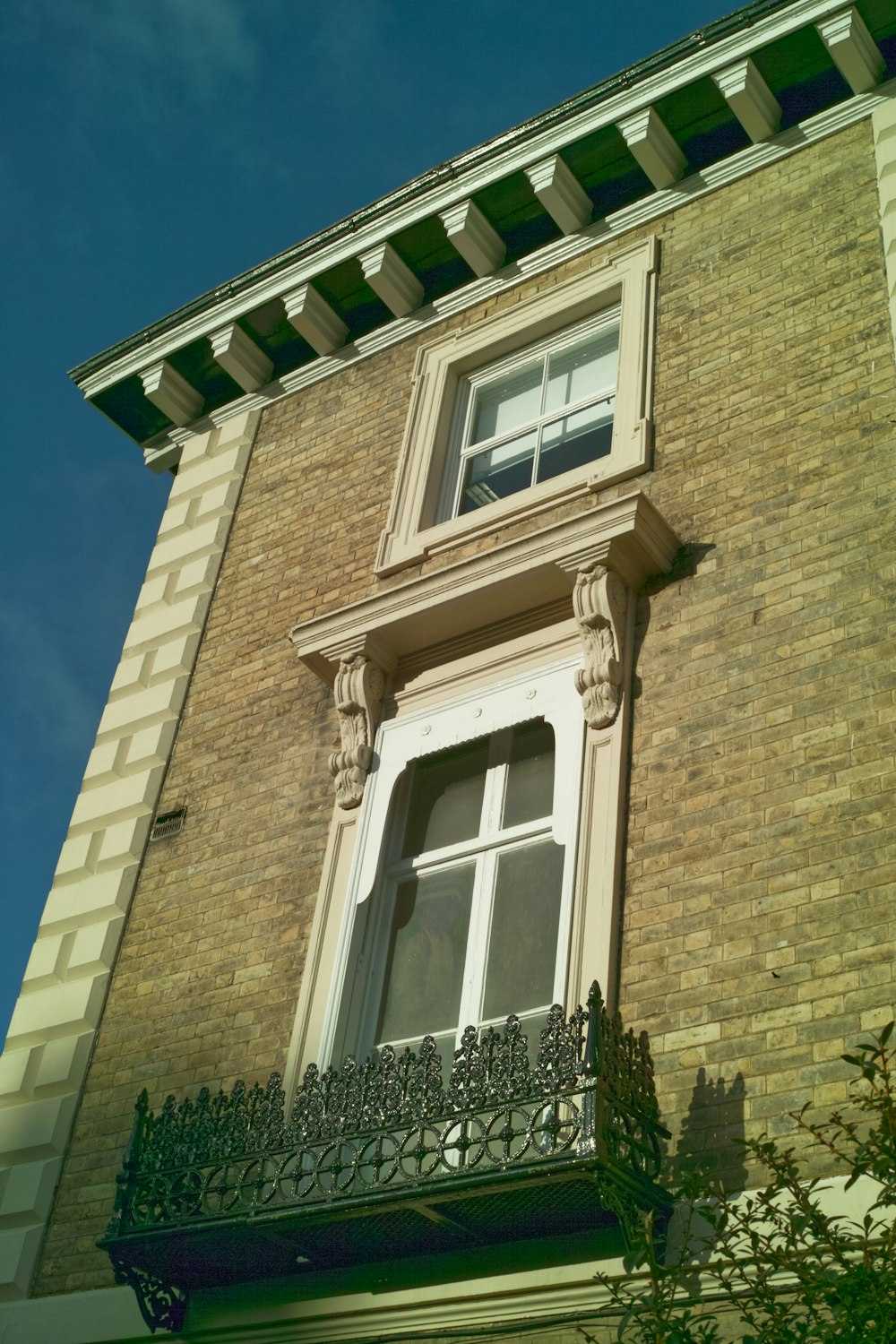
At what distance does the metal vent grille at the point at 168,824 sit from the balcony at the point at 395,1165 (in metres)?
2.36

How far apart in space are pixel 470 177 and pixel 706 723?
16.6 ft

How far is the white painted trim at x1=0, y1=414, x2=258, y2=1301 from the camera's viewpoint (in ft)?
27.6

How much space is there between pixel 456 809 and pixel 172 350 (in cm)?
527

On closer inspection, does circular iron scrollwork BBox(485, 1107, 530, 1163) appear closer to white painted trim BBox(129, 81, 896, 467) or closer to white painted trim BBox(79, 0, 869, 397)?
white painted trim BBox(129, 81, 896, 467)

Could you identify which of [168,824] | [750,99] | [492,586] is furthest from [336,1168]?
[750,99]

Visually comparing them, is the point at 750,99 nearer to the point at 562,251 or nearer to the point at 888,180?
the point at 888,180

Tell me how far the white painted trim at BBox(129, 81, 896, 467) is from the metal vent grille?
366cm

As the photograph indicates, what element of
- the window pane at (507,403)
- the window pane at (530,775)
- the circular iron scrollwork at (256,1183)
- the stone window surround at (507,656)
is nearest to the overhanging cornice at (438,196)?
the window pane at (507,403)

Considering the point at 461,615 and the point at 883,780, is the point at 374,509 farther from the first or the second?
the point at 883,780

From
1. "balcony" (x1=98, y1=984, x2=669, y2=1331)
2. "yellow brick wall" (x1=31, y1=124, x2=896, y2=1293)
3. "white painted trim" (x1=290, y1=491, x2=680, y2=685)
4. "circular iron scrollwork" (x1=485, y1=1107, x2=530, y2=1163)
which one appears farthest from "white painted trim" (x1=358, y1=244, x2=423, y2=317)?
"circular iron scrollwork" (x1=485, y1=1107, x2=530, y2=1163)

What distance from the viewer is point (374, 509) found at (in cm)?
1016

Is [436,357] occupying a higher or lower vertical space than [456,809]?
higher

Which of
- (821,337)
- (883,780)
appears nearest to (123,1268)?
(883,780)

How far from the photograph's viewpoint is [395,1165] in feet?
20.8
